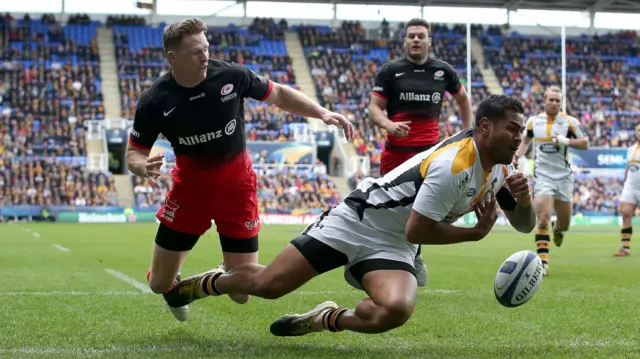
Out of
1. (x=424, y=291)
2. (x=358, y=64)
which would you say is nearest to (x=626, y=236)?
(x=424, y=291)

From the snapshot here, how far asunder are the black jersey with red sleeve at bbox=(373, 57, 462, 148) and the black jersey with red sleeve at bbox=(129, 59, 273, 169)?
8.77 feet

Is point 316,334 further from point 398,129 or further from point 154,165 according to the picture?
point 398,129

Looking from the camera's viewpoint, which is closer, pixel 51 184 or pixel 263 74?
pixel 51 184

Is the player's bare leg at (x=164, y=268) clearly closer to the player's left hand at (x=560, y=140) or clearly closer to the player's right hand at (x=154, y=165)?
the player's right hand at (x=154, y=165)

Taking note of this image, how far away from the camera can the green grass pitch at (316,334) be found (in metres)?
5.36

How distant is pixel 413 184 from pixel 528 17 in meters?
54.7

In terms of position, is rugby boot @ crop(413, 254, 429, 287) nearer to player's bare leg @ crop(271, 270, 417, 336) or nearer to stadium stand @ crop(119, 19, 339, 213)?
player's bare leg @ crop(271, 270, 417, 336)

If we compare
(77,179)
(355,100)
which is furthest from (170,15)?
(77,179)

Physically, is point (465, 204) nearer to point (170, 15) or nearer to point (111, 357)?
point (111, 357)

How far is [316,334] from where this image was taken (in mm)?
6148

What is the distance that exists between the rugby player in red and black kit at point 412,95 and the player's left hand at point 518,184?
324cm

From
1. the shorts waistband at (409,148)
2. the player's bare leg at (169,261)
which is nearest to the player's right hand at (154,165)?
the player's bare leg at (169,261)

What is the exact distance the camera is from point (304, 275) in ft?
18.2

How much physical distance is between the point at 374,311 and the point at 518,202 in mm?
1213
